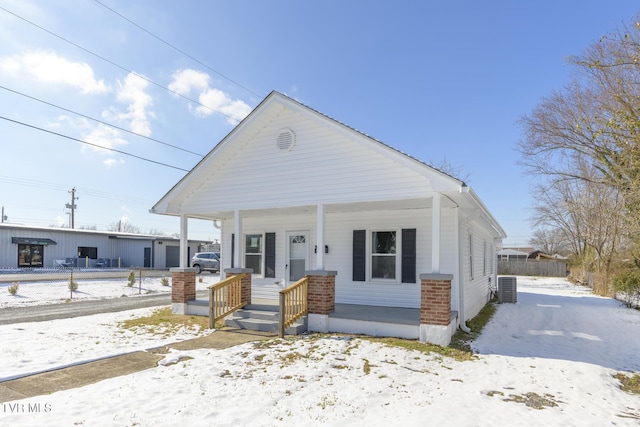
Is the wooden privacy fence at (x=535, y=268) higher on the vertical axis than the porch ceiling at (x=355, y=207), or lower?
lower

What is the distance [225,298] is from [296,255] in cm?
275

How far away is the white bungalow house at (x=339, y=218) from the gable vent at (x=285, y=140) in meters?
0.03

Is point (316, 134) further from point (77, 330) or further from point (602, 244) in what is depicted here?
point (602, 244)

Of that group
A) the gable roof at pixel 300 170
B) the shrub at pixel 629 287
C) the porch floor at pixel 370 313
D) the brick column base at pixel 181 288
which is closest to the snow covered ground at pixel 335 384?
the porch floor at pixel 370 313

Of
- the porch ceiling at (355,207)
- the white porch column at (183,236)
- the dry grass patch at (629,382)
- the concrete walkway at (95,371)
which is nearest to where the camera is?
the concrete walkway at (95,371)

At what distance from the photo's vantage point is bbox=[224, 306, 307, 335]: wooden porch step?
7658 mm

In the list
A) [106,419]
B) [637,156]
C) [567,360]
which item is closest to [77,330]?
[106,419]

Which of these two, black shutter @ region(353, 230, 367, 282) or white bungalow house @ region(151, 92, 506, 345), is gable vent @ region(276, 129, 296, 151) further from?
black shutter @ region(353, 230, 367, 282)

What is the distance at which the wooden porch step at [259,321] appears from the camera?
766 centimetres

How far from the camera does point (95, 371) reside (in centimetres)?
523

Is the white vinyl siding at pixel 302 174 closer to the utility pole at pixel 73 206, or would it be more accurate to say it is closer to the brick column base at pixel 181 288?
the brick column base at pixel 181 288

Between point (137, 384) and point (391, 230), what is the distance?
6499 millimetres

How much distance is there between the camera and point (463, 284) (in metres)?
8.39

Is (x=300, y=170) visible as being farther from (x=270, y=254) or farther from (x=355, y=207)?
(x=270, y=254)
